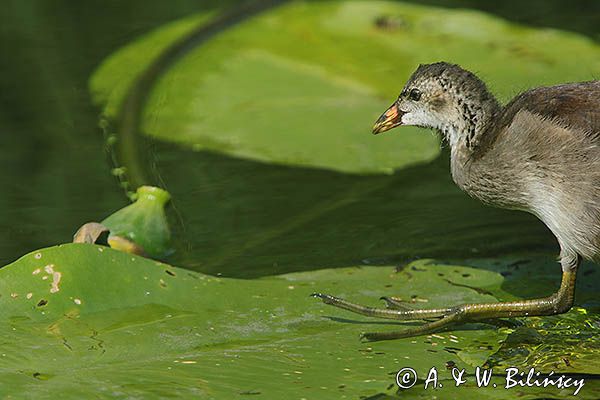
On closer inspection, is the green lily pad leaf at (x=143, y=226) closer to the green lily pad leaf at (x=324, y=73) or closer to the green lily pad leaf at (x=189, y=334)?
the green lily pad leaf at (x=189, y=334)

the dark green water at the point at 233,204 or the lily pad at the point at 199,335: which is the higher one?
the lily pad at the point at 199,335

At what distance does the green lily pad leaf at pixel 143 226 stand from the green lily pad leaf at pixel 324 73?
3.07ft

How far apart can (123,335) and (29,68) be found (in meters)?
3.30

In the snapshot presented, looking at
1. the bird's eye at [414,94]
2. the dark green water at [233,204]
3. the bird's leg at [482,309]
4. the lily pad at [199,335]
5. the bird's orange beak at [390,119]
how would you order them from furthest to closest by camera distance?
the dark green water at [233,204] → the bird's orange beak at [390,119] → the bird's eye at [414,94] → the bird's leg at [482,309] → the lily pad at [199,335]

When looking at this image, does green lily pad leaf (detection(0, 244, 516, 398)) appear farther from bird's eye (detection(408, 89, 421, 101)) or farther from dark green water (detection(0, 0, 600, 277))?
bird's eye (detection(408, 89, 421, 101))

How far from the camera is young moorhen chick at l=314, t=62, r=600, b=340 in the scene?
140 inches

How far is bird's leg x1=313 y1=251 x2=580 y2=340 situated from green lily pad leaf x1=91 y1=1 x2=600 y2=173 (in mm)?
1404

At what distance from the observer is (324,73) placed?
5879mm

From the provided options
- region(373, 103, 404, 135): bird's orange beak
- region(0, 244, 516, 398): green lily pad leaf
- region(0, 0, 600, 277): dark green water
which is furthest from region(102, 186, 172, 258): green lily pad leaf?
region(373, 103, 404, 135): bird's orange beak

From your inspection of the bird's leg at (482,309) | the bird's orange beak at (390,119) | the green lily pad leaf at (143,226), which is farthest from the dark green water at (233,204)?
the bird's leg at (482,309)

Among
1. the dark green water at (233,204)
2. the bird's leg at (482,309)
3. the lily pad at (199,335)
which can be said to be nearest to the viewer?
the lily pad at (199,335)

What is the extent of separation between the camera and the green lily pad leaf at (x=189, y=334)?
2.99 m

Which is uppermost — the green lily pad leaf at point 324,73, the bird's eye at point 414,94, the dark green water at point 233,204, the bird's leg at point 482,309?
the bird's eye at point 414,94

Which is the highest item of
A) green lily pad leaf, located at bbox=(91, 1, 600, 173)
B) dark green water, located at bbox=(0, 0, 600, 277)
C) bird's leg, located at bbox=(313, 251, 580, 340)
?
green lily pad leaf, located at bbox=(91, 1, 600, 173)
